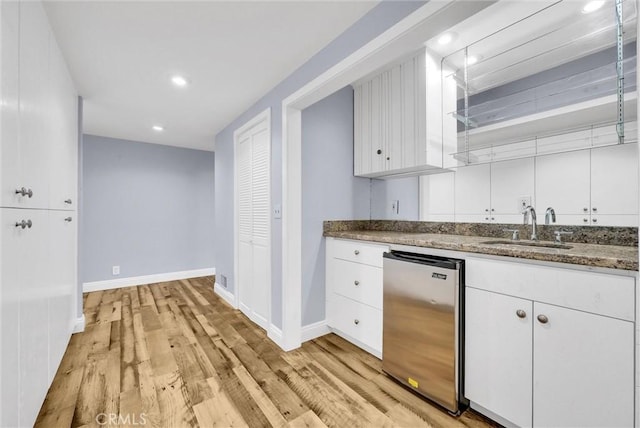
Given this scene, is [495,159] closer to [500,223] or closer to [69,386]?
[500,223]

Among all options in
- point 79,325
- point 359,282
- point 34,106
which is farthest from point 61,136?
point 359,282

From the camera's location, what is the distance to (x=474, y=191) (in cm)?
215

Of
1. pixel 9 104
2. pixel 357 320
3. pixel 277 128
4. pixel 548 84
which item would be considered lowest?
pixel 357 320

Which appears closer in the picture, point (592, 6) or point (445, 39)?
point (592, 6)

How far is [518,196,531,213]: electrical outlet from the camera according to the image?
1.86m

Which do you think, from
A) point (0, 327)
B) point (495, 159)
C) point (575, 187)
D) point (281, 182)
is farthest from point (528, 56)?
point (0, 327)

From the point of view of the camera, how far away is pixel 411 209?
257 cm

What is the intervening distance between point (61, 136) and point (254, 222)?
1598 millimetres

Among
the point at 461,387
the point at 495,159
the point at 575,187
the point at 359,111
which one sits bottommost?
the point at 461,387

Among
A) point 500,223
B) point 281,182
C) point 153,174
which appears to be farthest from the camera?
point 153,174

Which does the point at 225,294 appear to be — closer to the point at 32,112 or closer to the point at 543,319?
the point at 32,112

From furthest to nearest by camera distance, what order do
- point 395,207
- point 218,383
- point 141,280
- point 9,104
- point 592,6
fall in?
1. point 141,280
2. point 395,207
3. point 218,383
4. point 592,6
5. point 9,104

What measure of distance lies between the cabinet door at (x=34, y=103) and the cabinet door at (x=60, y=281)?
1.18 ft

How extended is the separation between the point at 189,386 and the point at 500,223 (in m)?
2.36
